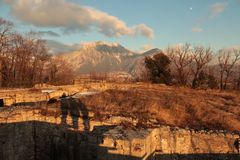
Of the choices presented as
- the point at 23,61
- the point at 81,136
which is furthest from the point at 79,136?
the point at 23,61

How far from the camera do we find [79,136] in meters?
11.9

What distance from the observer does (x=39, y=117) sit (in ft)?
41.9

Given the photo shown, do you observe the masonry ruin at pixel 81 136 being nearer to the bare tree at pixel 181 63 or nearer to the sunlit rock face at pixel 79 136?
the sunlit rock face at pixel 79 136

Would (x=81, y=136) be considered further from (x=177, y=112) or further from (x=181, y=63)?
(x=181, y=63)

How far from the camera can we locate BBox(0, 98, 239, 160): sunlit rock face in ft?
35.1

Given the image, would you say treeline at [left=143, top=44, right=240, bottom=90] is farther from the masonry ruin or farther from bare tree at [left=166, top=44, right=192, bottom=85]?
the masonry ruin

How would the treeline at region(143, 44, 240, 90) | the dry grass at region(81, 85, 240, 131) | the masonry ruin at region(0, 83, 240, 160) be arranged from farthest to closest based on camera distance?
1. the treeline at region(143, 44, 240, 90)
2. the dry grass at region(81, 85, 240, 131)
3. the masonry ruin at region(0, 83, 240, 160)

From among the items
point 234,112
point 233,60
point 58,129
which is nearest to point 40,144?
point 58,129

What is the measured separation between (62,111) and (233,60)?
117 ft

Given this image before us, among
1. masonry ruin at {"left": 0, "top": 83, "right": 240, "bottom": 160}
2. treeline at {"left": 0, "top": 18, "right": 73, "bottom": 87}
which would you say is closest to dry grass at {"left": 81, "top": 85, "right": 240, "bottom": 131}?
masonry ruin at {"left": 0, "top": 83, "right": 240, "bottom": 160}

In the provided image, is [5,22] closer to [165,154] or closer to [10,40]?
[10,40]

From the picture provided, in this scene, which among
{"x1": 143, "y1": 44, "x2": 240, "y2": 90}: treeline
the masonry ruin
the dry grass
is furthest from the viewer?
{"x1": 143, "y1": 44, "x2": 240, "y2": 90}: treeline

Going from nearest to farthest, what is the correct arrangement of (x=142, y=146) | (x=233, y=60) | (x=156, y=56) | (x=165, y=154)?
1. (x=142, y=146)
2. (x=165, y=154)
3. (x=156, y=56)
4. (x=233, y=60)

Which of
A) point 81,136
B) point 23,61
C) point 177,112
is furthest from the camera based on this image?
point 23,61
